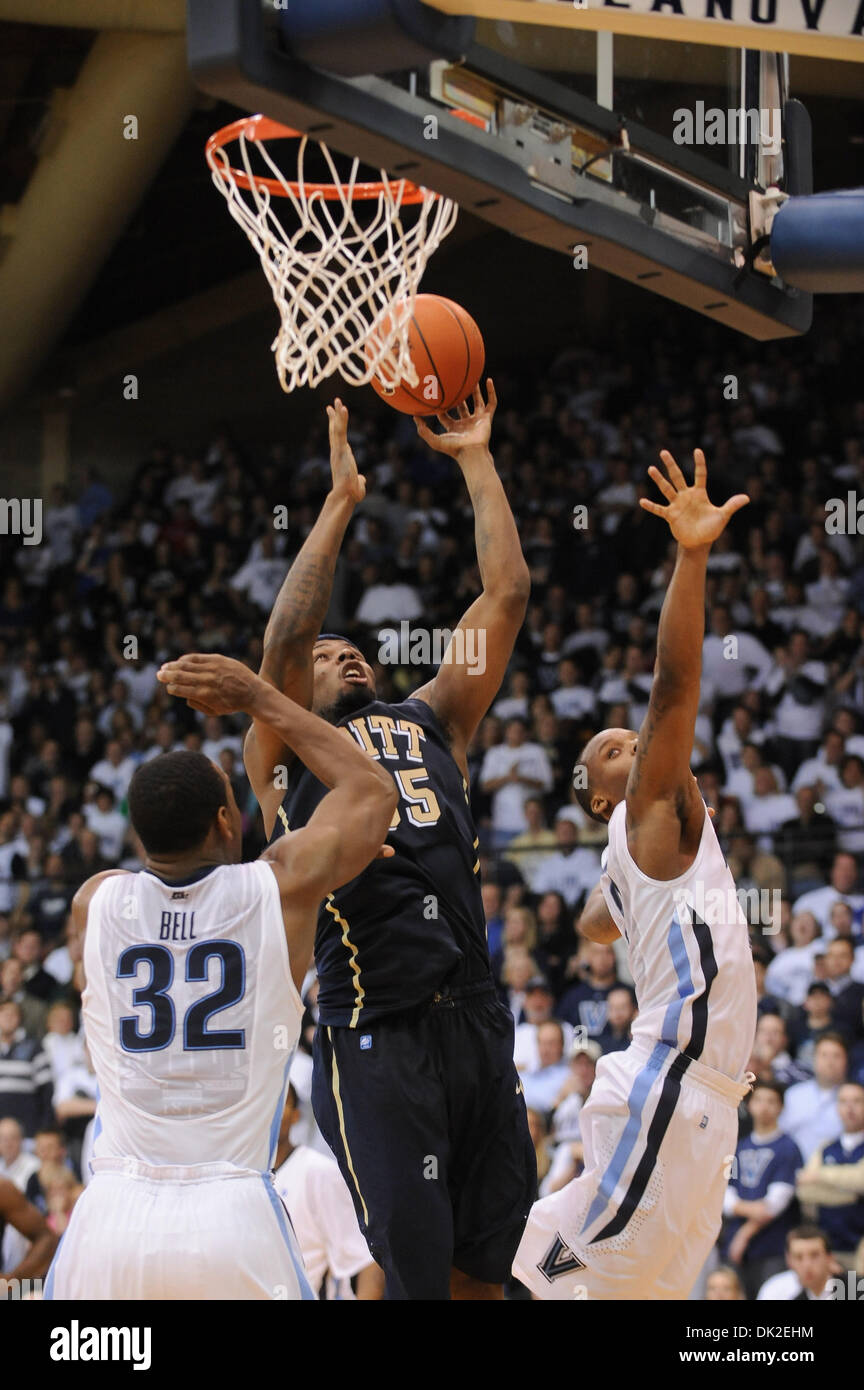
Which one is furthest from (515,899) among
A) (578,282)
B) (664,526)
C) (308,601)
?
(578,282)

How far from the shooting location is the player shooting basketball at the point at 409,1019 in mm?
4488

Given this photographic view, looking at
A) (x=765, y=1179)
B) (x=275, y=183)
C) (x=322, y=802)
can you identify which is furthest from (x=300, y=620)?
(x=765, y=1179)

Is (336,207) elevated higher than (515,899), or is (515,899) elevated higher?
(336,207)

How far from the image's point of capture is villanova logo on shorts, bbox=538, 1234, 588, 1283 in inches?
181

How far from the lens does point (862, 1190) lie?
7816mm

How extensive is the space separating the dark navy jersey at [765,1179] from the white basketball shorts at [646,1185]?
3443 millimetres

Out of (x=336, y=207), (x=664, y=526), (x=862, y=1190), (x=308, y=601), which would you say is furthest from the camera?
(x=336, y=207)

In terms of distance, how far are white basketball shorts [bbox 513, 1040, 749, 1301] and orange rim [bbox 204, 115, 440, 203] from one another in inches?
102

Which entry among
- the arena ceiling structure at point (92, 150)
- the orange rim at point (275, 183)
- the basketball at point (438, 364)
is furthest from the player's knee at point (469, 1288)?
the arena ceiling structure at point (92, 150)

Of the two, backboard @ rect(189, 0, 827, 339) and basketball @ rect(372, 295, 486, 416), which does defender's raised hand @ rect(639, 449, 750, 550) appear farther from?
basketball @ rect(372, 295, 486, 416)

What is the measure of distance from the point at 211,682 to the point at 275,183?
2521 millimetres

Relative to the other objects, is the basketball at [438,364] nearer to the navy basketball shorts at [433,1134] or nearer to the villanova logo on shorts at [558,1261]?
the navy basketball shorts at [433,1134]

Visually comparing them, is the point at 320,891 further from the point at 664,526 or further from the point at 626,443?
the point at 626,443
